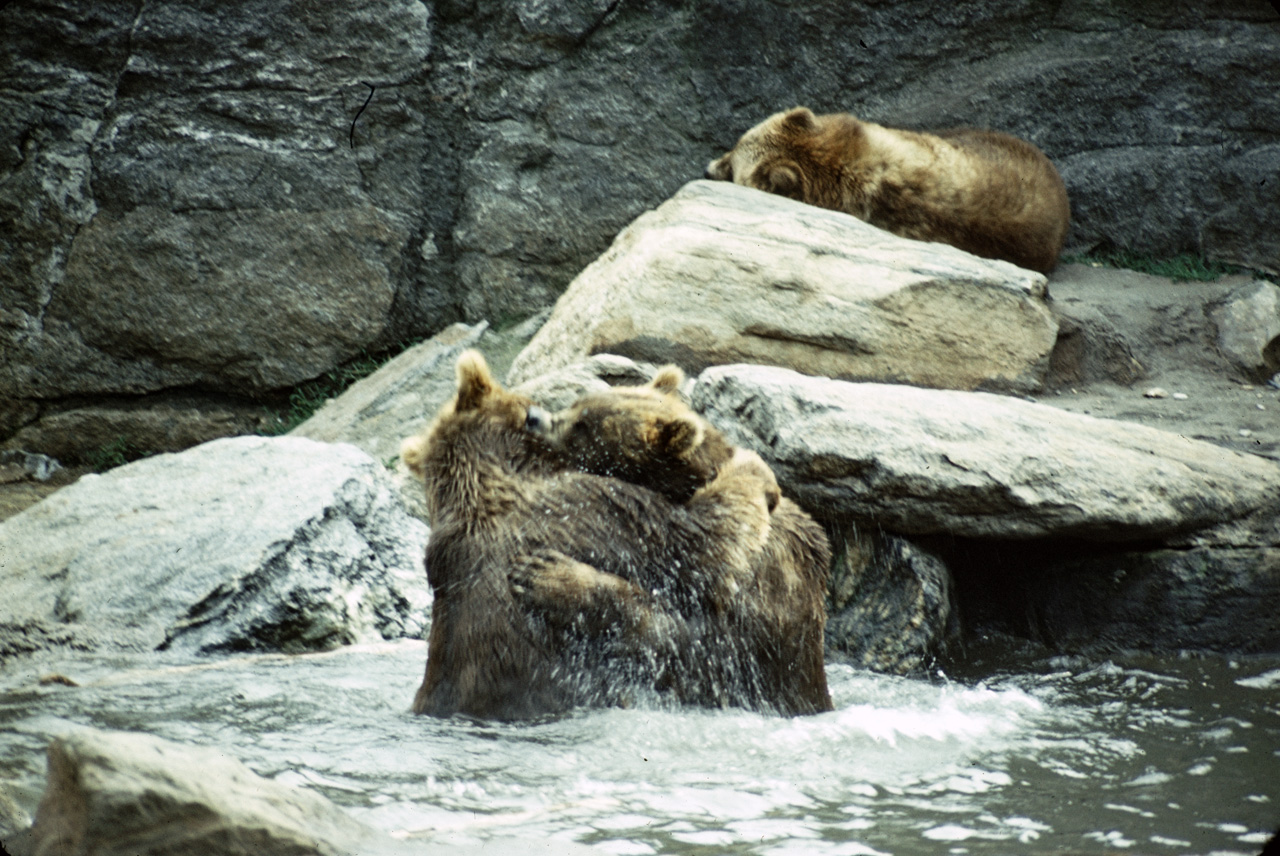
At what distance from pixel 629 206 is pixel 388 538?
13.0ft

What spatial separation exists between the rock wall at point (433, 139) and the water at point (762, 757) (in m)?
4.40

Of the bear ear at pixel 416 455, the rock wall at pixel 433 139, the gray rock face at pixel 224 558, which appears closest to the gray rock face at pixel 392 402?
the rock wall at pixel 433 139

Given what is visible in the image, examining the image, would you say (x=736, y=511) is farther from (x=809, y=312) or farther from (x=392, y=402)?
(x=392, y=402)

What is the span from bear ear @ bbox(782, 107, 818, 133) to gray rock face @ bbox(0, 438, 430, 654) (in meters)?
3.95

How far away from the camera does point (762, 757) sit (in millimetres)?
3199

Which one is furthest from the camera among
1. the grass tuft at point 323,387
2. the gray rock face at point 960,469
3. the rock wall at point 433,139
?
the grass tuft at point 323,387

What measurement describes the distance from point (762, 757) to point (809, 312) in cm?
328

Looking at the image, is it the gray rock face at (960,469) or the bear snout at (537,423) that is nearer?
the bear snout at (537,423)

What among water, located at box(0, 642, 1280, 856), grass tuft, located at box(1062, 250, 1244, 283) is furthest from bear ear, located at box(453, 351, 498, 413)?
grass tuft, located at box(1062, 250, 1244, 283)

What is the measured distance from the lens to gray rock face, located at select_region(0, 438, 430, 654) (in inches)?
180

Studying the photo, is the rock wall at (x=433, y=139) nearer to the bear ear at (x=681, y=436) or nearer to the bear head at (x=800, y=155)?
the bear head at (x=800, y=155)

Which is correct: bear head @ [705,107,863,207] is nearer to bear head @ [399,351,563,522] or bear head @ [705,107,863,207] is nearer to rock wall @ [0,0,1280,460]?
rock wall @ [0,0,1280,460]

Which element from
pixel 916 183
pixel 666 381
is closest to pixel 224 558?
pixel 666 381

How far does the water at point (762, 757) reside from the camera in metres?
2.60
